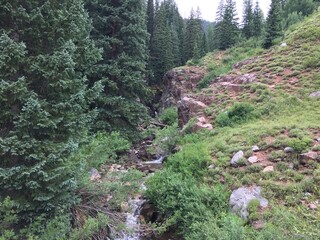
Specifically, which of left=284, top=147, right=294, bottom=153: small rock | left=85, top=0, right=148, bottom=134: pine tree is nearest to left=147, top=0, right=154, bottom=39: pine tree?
left=85, top=0, right=148, bottom=134: pine tree

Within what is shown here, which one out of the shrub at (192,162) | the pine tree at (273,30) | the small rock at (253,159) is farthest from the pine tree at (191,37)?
the small rock at (253,159)

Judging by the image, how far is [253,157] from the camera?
33.2ft

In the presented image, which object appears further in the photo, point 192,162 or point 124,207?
point 192,162

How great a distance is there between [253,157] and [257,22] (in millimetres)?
32492

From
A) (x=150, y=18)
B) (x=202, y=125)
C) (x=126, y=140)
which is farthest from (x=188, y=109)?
(x=150, y=18)

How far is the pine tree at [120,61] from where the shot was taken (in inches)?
531

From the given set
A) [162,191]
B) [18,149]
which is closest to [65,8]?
[18,149]

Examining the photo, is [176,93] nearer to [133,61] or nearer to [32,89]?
[133,61]

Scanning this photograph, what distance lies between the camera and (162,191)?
948cm

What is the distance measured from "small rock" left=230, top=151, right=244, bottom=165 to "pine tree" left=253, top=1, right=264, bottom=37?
100.0ft

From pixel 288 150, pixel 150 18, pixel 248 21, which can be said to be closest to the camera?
pixel 288 150

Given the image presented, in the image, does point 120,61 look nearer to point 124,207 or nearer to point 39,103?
point 124,207

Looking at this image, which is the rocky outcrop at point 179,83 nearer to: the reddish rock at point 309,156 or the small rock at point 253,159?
the small rock at point 253,159

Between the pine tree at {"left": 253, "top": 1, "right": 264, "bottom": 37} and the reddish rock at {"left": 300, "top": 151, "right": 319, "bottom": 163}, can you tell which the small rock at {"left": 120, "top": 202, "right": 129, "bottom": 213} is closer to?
the reddish rock at {"left": 300, "top": 151, "right": 319, "bottom": 163}
